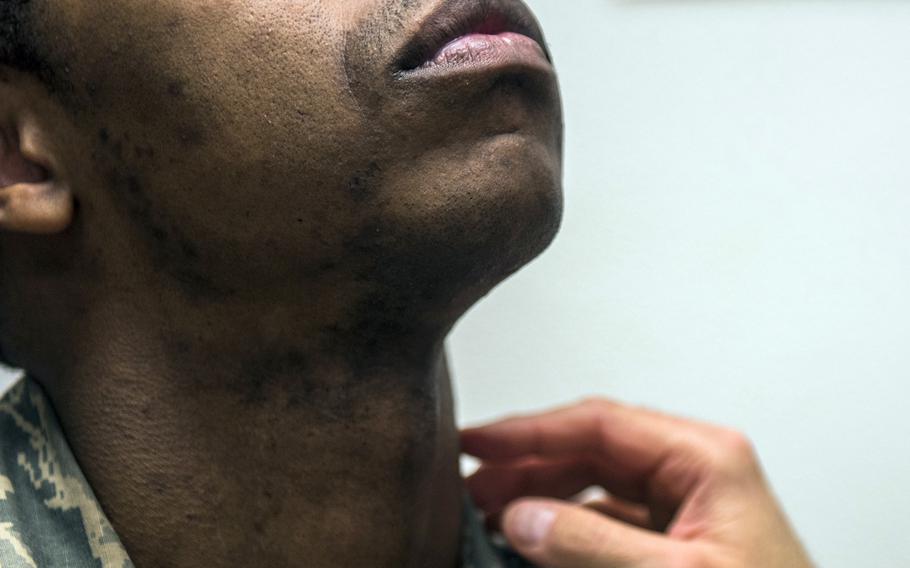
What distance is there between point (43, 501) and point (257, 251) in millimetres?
241

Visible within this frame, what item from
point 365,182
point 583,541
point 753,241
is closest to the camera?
point 365,182

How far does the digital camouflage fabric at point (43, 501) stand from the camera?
0.69 metres

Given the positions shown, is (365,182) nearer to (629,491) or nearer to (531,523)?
(531,523)

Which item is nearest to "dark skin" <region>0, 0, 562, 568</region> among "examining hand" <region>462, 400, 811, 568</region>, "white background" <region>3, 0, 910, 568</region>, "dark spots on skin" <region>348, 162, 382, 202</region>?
"dark spots on skin" <region>348, 162, 382, 202</region>

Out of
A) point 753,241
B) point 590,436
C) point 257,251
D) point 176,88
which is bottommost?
point 590,436

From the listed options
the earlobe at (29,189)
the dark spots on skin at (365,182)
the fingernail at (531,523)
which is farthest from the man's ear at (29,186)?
the fingernail at (531,523)

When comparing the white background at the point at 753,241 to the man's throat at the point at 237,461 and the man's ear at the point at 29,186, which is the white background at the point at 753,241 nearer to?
the man's throat at the point at 237,461

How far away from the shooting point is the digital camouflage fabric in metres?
0.69

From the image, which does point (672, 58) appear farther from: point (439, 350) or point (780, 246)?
point (439, 350)

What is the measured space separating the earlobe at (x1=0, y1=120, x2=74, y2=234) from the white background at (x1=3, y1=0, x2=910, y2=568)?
70 centimetres

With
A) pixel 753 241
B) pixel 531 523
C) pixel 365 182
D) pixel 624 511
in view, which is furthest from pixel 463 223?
pixel 753 241

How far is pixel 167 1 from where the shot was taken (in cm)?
66

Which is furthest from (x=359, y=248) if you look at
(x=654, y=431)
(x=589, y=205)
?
(x=589, y=205)

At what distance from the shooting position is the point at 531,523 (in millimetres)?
825
